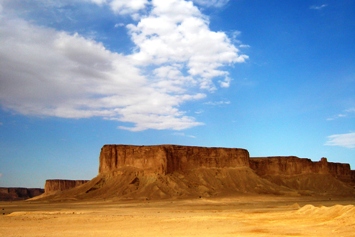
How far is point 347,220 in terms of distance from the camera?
20.6 metres

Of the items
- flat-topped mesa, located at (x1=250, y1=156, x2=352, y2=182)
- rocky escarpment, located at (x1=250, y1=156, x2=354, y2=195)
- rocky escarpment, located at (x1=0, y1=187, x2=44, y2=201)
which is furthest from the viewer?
rocky escarpment, located at (x1=0, y1=187, x2=44, y2=201)

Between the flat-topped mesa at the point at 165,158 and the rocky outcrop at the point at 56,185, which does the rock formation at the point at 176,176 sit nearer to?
the flat-topped mesa at the point at 165,158

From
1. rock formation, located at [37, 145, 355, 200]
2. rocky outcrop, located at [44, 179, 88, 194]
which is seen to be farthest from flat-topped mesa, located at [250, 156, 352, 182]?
rocky outcrop, located at [44, 179, 88, 194]

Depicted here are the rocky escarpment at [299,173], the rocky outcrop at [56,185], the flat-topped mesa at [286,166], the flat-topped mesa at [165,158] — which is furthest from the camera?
the rocky outcrop at [56,185]

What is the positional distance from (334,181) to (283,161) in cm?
1557

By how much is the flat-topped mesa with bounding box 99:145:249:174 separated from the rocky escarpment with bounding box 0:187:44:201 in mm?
76618

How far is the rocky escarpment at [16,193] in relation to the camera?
147 m

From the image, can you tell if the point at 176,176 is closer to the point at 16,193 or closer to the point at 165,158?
the point at 165,158

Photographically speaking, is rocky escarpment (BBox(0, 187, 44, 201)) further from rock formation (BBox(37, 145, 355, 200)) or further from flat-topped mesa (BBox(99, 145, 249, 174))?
rock formation (BBox(37, 145, 355, 200))

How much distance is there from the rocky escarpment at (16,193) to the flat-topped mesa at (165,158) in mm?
76618

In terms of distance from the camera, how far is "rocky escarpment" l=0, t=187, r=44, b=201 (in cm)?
14738

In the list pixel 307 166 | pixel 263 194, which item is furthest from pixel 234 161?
pixel 307 166

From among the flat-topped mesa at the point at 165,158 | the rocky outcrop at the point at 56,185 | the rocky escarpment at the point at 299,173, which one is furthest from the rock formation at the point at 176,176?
the rocky outcrop at the point at 56,185

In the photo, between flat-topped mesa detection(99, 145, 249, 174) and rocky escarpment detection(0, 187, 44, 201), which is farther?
rocky escarpment detection(0, 187, 44, 201)
